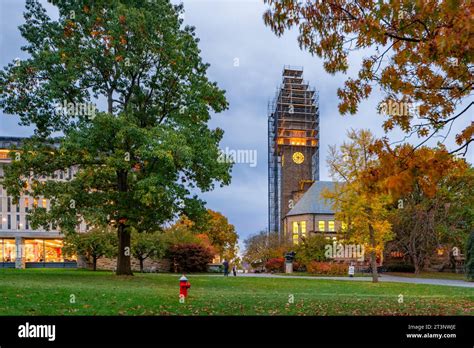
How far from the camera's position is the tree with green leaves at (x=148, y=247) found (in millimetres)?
41094

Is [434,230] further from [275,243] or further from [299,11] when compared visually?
[299,11]

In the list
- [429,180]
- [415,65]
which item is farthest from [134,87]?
[429,180]

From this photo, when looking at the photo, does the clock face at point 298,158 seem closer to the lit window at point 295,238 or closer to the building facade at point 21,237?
the lit window at point 295,238

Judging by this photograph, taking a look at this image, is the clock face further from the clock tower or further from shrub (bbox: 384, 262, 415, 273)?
shrub (bbox: 384, 262, 415, 273)

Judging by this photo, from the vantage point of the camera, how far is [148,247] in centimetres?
4162

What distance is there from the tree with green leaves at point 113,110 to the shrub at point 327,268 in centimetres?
2247

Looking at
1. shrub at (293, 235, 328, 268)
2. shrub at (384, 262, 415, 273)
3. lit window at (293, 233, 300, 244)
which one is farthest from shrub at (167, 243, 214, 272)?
lit window at (293, 233, 300, 244)

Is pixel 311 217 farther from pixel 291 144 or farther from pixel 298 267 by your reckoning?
pixel 291 144

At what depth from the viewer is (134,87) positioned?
84.1 ft

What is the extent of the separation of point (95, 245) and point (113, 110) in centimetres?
1877

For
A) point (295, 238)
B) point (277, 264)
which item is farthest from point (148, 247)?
point (295, 238)

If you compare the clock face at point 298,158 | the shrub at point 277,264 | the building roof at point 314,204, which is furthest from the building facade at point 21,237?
the clock face at point 298,158

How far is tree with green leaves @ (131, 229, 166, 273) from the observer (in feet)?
135

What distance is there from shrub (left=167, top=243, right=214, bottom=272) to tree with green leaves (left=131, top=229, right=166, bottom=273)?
4.71ft
